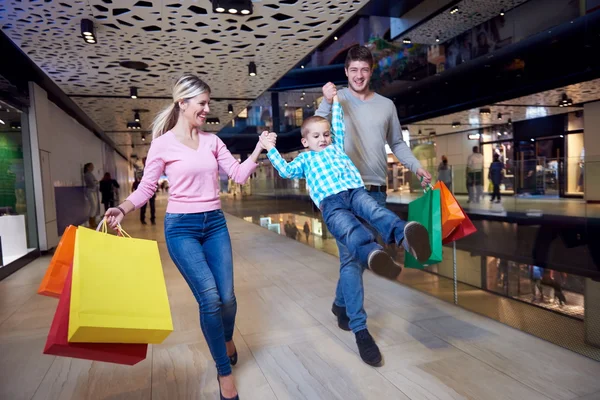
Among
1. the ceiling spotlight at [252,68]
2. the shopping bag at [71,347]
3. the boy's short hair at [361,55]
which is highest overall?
the ceiling spotlight at [252,68]

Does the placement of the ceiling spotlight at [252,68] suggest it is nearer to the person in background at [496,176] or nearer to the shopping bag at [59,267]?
the shopping bag at [59,267]

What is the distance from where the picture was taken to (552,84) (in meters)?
9.88

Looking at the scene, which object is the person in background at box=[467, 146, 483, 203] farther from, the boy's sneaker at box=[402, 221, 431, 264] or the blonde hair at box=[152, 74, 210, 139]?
the blonde hair at box=[152, 74, 210, 139]

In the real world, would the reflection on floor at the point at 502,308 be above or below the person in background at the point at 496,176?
below

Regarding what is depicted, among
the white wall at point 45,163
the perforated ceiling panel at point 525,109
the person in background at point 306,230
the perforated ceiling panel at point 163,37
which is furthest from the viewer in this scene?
the perforated ceiling panel at point 525,109

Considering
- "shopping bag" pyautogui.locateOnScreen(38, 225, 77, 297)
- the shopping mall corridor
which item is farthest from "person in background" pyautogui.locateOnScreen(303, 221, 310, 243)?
"shopping bag" pyautogui.locateOnScreen(38, 225, 77, 297)

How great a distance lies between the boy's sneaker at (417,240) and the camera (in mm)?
1889

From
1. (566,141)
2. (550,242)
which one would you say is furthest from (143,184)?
(566,141)

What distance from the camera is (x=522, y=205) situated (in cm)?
1172

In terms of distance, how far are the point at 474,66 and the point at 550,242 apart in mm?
5673

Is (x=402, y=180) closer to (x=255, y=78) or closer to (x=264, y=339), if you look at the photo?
(x=255, y=78)

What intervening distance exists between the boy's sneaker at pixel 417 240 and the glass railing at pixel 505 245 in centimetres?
251

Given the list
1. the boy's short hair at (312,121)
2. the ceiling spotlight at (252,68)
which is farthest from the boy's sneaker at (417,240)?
the ceiling spotlight at (252,68)

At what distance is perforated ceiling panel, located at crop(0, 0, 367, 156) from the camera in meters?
4.46
